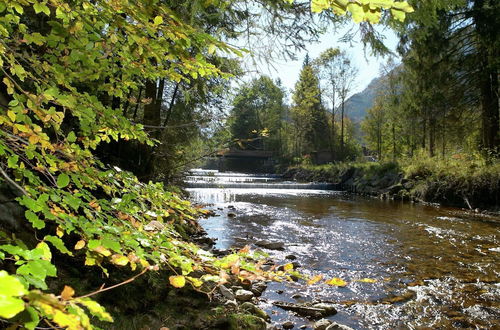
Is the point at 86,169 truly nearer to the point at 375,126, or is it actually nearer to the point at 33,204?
the point at 33,204

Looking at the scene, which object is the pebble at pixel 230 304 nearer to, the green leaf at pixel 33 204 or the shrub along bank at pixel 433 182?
the green leaf at pixel 33 204

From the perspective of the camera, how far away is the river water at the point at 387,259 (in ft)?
13.0

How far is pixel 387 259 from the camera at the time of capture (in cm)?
612

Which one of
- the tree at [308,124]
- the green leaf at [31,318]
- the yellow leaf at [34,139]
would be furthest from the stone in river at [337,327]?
the tree at [308,124]

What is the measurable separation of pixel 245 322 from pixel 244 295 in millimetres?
1025

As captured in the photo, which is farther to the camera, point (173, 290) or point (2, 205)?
point (173, 290)

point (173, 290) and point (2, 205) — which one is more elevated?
point (2, 205)

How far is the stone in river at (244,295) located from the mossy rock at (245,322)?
759 millimetres

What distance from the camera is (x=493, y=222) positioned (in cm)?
942

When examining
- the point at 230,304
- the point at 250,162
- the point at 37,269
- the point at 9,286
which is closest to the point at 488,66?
the point at 230,304

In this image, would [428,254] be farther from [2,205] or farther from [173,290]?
[2,205]

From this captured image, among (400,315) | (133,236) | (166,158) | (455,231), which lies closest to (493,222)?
(455,231)

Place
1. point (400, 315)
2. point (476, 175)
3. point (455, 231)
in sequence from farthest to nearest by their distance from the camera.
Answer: point (476, 175) < point (455, 231) < point (400, 315)

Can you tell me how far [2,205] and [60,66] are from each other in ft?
4.29
